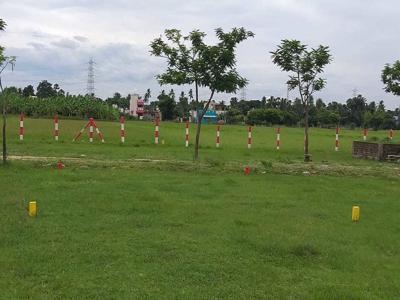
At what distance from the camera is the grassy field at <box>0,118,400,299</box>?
18.2 feet

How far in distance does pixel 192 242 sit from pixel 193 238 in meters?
0.23


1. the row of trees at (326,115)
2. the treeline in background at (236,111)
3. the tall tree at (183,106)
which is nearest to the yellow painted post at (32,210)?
the treeline in background at (236,111)

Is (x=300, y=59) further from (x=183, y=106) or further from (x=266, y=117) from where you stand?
(x=183, y=106)

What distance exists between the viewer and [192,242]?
7.20 meters

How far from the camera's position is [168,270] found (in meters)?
5.97

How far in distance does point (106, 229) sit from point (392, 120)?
324 feet

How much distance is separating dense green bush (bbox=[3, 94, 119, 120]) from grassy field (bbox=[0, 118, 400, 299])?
83.7 m

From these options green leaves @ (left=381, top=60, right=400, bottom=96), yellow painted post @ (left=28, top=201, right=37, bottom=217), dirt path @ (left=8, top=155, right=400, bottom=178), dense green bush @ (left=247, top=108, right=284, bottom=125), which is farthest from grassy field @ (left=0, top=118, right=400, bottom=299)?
dense green bush @ (left=247, top=108, right=284, bottom=125)

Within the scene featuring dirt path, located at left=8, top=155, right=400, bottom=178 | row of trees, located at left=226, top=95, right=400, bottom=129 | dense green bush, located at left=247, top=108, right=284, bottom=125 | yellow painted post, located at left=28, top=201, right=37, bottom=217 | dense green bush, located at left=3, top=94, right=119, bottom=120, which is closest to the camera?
yellow painted post, located at left=28, top=201, right=37, bottom=217

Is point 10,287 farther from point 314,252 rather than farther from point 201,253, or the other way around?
point 314,252

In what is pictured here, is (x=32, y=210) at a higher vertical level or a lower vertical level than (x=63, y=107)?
lower

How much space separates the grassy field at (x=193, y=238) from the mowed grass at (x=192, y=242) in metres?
0.02

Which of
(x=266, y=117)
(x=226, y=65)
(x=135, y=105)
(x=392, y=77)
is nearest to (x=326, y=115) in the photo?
(x=266, y=117)

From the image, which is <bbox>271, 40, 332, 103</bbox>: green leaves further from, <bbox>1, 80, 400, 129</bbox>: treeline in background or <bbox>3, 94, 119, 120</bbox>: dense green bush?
<bbox>3, 94, 119, 120</bbox>: dense green bush
